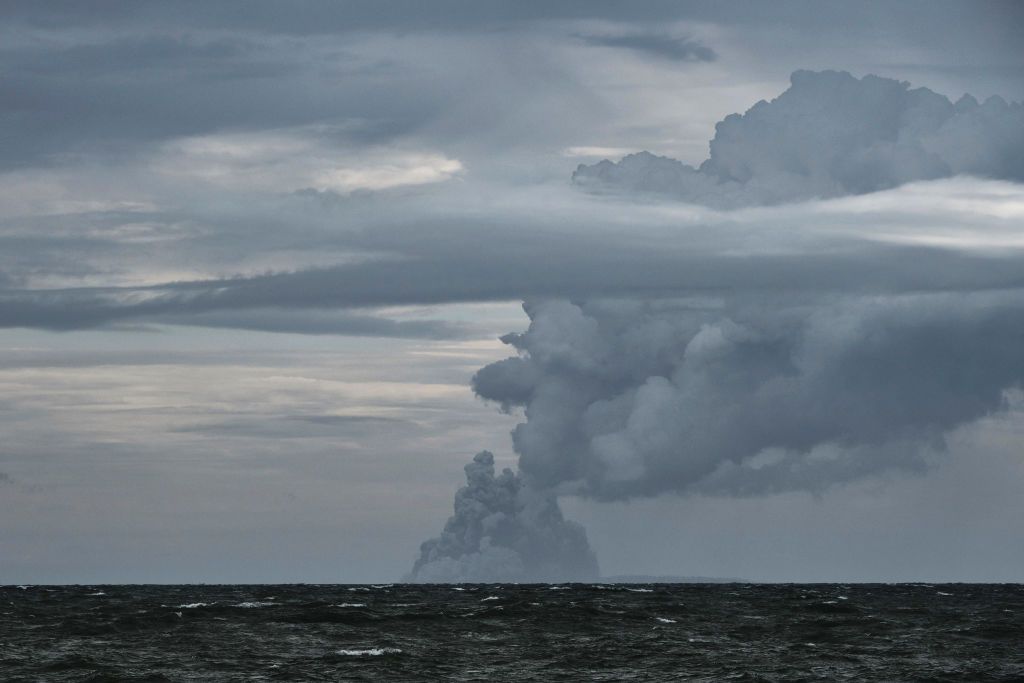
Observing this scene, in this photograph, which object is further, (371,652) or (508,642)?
(508,642)

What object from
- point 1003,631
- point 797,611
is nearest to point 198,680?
point 1003,631

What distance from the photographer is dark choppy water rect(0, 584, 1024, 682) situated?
189 feet

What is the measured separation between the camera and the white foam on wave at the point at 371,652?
213 ft

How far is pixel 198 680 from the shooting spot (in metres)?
54.1

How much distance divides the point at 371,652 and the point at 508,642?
965cm

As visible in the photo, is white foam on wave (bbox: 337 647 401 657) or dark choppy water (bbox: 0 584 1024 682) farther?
white foam on wave (bbox: 337 647 401 657)

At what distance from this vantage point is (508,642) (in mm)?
72438

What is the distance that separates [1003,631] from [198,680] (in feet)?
172

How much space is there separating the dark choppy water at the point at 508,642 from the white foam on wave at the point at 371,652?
8 centimetres

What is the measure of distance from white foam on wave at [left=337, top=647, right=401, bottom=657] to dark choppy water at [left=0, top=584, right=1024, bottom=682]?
0.08m

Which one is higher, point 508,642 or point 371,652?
point 508,642

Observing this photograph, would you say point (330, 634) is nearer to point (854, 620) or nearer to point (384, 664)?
point (384, 664)

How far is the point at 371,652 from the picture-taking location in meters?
65.9

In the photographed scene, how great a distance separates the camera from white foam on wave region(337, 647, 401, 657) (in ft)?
213
